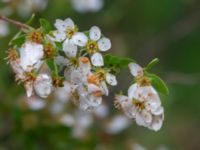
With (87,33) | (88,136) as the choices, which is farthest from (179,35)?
(87,33)

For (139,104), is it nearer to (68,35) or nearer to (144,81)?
(144,81)

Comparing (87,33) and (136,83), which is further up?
(87,33)

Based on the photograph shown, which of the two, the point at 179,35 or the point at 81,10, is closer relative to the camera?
the point at 81,10

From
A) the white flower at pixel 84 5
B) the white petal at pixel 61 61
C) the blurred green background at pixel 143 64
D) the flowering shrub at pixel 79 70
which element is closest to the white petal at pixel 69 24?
the flowering shrub at pixel 79 70

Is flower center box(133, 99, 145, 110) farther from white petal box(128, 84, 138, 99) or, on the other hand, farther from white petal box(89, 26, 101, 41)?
white petal box(89, 26, 101, 41)

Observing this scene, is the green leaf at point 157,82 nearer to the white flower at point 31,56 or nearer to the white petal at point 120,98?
the white petal at point 120,98

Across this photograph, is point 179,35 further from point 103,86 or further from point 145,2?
point 103,86

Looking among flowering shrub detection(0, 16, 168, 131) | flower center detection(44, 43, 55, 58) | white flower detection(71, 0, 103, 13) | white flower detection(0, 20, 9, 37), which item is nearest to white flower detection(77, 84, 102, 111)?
flowering shrub detection(0, 16, 168, 131)
